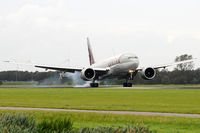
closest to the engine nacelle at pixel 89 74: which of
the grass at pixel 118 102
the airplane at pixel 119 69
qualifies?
the airplane at pixel 119 69

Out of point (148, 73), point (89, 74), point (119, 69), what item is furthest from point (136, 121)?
point (89, 74)

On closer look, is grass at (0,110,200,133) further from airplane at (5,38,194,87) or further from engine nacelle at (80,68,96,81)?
engine nacelle at (80,68,96,81)

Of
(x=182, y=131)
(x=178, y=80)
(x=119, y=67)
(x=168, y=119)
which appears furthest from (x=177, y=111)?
(x=178, y=80)

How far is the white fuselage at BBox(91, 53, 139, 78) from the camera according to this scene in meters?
79.1

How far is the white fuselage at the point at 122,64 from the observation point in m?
79.1

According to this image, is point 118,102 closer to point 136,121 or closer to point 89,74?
point 136,121

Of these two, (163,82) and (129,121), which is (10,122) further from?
(163,82)

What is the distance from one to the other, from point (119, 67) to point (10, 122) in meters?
64.6

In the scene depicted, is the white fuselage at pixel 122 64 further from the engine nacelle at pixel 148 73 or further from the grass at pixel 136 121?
the grass at pixel 136 121

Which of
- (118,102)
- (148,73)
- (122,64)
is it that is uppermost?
(122,64)

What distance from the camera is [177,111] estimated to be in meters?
28.7

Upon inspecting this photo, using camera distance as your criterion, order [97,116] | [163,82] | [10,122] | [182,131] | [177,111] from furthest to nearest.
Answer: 1. [163,82]
2. [177,111]
3. [97,116]
4. [182,131]
5. [10,122]

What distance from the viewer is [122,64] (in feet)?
261

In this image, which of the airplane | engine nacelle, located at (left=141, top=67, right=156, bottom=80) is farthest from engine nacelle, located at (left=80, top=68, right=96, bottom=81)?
engine nacelle, located at (left=141, top=67, right=156, bottom=80)
